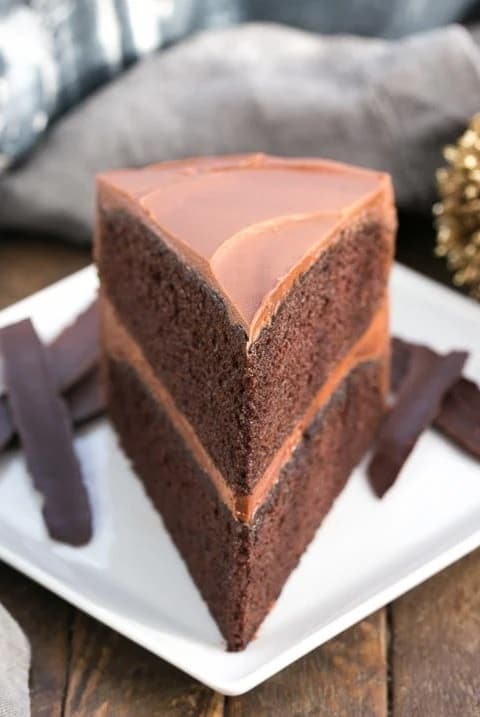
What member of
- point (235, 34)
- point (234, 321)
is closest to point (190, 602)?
point (234, 321)

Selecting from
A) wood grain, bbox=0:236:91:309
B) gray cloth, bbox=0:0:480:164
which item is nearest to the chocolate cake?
wood grain, bbox=0:236:91:309

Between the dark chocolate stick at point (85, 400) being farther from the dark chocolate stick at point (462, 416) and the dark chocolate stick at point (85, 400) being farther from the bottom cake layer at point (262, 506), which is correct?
the dark chocolate stick at point (462, 416)

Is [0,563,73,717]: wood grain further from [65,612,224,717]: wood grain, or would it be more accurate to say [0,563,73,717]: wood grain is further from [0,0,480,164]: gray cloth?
[0,0,480,164]: gray cloth

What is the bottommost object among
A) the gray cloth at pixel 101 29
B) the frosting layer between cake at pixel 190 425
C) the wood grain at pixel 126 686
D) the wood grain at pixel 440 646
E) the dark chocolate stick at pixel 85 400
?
the wood grain at pixel 440 646

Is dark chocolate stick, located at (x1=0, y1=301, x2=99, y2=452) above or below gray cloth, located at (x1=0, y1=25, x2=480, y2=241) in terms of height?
below

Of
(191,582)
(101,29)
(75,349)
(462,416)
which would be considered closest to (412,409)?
(462,416)

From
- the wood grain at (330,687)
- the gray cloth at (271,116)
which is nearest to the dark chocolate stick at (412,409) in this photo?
the wood grain at (330,687)

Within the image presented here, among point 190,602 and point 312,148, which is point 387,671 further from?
point 312,148
